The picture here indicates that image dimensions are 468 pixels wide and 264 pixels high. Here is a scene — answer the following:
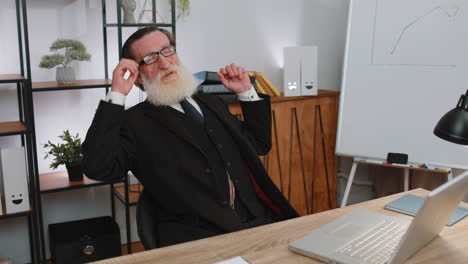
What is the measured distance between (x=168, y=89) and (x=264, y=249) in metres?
0.87

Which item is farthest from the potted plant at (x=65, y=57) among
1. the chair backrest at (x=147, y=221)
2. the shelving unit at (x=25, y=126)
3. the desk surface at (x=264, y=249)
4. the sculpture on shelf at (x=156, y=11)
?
the desk surface at (x=264, y=249)

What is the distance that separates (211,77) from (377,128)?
3.89 feet

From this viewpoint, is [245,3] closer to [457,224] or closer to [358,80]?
[358,80]

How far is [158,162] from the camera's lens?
1910 millimetres

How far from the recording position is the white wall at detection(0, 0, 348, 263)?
2.79m

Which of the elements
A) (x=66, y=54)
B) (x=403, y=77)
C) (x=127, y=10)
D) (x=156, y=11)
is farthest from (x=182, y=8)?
(x=403, y=77)

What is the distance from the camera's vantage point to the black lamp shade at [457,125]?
1349 millimetres

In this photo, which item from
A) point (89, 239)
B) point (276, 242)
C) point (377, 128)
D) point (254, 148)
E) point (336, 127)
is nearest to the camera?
point (276, 242)

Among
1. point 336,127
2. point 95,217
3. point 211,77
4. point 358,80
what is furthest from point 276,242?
point 336,127

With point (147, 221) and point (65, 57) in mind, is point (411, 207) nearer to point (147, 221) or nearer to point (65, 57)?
point (147, 221)

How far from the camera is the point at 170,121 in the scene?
6.42 feet

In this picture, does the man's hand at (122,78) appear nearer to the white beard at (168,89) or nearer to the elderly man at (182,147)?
the elderly man at (182,147)

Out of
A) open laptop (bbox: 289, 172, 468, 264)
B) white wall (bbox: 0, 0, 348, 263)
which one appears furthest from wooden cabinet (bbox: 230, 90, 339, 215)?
open laptop (bbox: 289, 172, 468, 264)

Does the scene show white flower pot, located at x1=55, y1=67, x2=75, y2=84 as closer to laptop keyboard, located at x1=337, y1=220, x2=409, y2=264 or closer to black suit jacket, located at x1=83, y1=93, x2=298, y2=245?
black suit jacket, located at x1=83, y1=93, x2=298, y2=245
